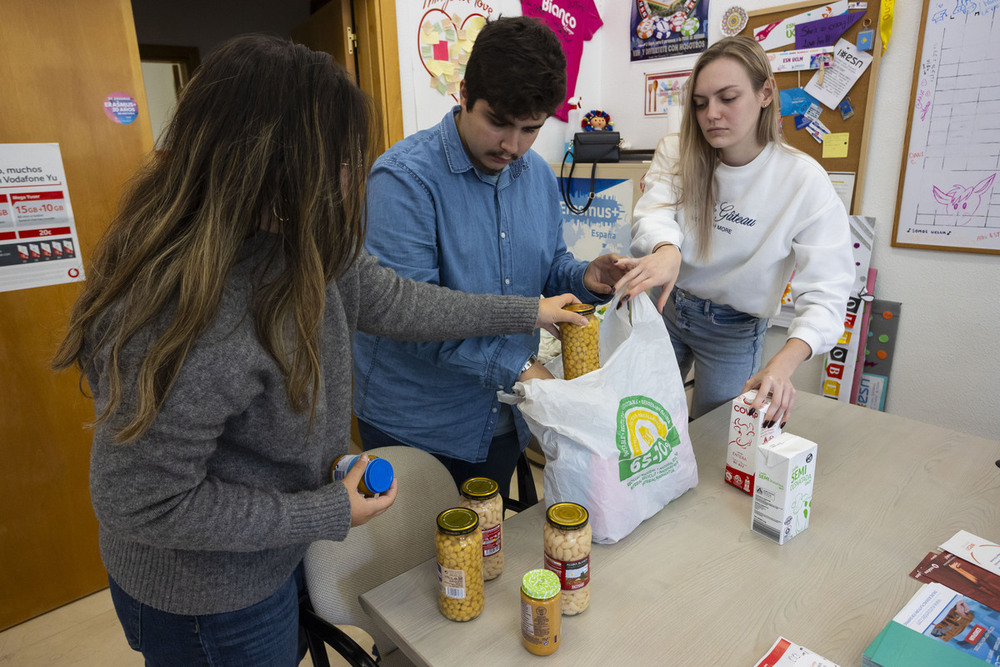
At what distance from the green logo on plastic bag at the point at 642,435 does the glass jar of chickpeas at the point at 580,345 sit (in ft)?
0.37

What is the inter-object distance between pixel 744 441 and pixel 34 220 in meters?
2.06

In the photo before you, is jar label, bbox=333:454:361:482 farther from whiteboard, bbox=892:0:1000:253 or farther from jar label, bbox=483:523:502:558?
whiteboard, bbox=892:0:1000:253

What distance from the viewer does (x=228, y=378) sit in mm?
687

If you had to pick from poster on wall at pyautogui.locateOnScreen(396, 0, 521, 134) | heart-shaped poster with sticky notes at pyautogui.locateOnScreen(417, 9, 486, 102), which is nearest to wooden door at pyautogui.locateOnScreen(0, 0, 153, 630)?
poster on wall at pyautogui.locateOnScreen(396, 0, 521, 134)

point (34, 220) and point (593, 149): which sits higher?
point (593, 149)

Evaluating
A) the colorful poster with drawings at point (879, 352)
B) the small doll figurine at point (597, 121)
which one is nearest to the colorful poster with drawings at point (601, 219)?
the small doll figurine at point (597, 121)

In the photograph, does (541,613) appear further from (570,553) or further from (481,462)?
(481,462)

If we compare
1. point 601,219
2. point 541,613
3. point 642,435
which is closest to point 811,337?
point 642,435

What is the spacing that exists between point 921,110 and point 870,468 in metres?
1.68

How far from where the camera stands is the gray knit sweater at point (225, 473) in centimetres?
67

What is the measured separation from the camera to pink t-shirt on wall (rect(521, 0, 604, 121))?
2.92 metres

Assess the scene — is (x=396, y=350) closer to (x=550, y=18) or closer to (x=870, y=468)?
(x=870, y=468)

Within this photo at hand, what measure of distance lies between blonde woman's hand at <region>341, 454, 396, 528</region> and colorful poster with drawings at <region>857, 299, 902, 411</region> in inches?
92.4

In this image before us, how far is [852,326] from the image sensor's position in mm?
2543
